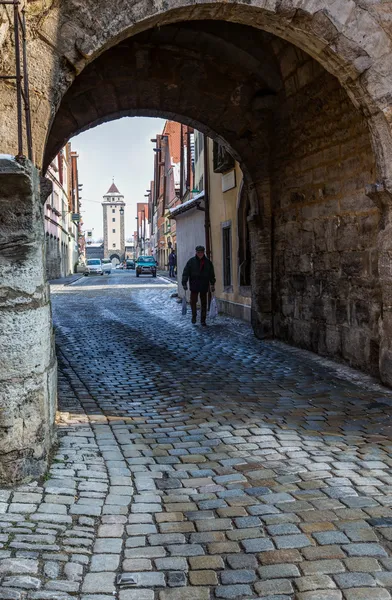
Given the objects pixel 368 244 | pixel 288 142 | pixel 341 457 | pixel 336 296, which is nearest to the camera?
pixel 341 457

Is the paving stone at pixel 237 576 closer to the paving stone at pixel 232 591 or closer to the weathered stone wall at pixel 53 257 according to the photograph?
the paving stone at pixel 232 591

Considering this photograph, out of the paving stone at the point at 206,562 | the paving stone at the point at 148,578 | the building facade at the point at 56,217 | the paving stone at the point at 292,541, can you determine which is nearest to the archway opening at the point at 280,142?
the paving stone at the point at 292,541

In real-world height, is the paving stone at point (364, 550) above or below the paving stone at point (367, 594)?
above

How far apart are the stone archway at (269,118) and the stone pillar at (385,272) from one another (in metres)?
0.02

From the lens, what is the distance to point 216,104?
9641 mm

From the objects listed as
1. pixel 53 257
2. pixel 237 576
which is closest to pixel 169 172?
pixel 53 257

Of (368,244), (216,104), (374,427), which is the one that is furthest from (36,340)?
(216,104)

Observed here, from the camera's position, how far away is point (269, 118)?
9602mm

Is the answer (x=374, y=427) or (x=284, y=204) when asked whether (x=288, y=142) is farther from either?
(x=374, y=427)

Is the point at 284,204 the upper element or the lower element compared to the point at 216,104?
lower

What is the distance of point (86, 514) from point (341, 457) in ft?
5.63

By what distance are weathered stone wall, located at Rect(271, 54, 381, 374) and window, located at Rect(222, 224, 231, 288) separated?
181 inches

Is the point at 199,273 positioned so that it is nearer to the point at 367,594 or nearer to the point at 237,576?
the point at 237,576

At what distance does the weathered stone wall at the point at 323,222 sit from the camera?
22.2ft
